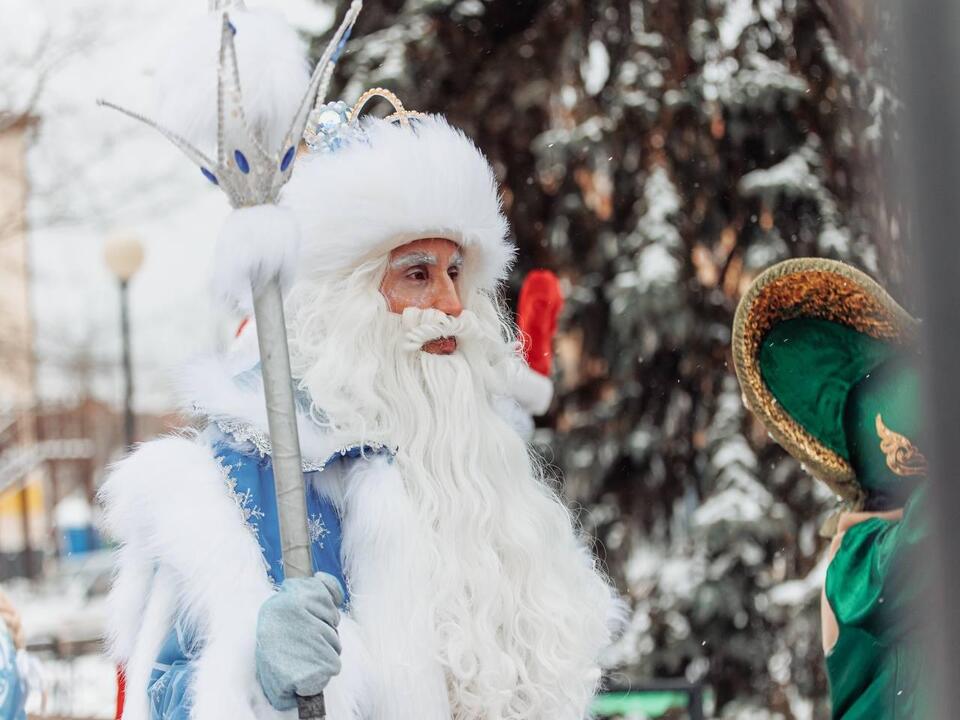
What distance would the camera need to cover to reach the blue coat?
2211 millimetres

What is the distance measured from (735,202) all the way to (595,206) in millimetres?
803

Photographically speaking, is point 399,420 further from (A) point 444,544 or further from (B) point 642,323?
(B) point 642,323

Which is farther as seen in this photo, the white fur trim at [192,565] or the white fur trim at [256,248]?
the white fur trim at [192,565]

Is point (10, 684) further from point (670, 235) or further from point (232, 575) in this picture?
point (670, 235)

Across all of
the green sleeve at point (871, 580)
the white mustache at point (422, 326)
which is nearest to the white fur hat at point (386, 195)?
the white mustache at point (422, 326)

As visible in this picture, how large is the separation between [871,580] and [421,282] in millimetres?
1410

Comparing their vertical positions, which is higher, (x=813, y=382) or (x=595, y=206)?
(x=595, y=206)

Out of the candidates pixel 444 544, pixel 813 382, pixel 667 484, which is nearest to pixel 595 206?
pixel 667 484

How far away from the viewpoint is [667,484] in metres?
7.03

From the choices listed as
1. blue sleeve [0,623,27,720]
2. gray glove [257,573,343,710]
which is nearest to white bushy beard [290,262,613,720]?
gray glove [257,573,343,710]

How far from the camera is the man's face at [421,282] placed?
8.05 ft

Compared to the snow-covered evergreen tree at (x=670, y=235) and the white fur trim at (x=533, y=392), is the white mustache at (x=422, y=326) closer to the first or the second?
the white fur trim at (x=533, y=392)

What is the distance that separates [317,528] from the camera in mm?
2279

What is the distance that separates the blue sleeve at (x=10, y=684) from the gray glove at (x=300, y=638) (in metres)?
1.55
